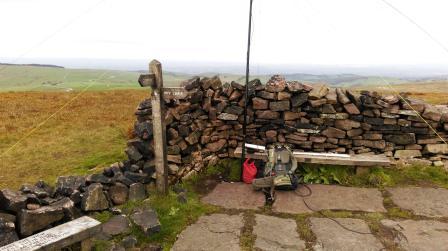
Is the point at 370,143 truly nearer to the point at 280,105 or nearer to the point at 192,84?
the point at 280,105

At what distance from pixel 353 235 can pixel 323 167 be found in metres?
3.04

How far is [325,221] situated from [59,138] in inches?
404

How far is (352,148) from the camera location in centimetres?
1017

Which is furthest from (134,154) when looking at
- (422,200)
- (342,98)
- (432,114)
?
(432,114)

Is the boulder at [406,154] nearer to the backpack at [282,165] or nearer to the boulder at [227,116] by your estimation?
the backpack at [282,165]

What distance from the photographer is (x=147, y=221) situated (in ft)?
22.2

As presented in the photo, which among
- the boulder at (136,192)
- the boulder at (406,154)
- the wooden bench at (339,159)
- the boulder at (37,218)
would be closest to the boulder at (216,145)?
the wooden bench at (339,159)

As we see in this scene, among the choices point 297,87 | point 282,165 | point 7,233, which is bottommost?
point 282,165

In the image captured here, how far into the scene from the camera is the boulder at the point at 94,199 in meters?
7.01

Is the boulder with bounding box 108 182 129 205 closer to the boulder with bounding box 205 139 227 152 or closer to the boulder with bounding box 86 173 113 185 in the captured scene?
the boulder with bounding box 86 173 113 185

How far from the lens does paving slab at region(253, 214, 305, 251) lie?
250 inches

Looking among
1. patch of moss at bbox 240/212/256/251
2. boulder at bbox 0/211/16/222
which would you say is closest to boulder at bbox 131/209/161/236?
patch of moss at bbox 240/212/256/251

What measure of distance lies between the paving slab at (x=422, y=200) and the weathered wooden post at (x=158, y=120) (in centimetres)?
498

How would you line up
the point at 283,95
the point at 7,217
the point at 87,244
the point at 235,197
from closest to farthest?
the point at 7,217
the point at 87,244
the point at 235,197
the point at 283,95
